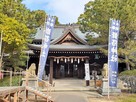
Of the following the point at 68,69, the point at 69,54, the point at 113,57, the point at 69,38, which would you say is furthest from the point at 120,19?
the point at 68,69

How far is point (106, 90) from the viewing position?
19922mm

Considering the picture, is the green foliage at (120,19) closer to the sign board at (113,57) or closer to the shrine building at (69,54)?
the shrine building at (69,54)

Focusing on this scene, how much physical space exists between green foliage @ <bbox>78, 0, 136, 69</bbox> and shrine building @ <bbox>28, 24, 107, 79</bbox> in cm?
193

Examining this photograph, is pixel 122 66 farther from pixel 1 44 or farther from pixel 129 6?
pixel 1 44

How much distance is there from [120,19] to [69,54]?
25.1ft

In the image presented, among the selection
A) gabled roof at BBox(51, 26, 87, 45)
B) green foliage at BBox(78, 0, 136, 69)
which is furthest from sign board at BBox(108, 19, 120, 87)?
gabled roof at BBox(51, 26, 87, 45)

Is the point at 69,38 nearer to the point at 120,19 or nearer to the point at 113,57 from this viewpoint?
the point at 120,19

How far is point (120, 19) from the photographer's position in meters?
23.8

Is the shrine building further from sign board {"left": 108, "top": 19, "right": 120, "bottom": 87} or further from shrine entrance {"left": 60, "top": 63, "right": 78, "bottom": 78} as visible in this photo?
sign board {"left": 108, "top": 19, "right": 120, "bottom": 87}

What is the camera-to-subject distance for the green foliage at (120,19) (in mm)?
23141

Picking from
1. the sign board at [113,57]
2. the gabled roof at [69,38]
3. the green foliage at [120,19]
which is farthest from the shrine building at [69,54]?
the sign board at [113,57]

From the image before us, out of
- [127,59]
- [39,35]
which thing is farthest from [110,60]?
[39,35]

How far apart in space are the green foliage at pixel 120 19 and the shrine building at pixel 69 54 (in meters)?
1.93

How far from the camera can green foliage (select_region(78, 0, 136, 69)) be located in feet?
75.9
